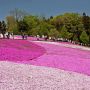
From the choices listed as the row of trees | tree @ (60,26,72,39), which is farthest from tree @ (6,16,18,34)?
tree @ (60,26,72,39)

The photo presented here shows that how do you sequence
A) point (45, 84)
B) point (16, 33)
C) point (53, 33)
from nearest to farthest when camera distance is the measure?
point (45, 84)
point (53, 33)
point (16, 33)

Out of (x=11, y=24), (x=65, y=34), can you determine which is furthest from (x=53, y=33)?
(x=11, y=24)

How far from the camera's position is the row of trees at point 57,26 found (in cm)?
9656

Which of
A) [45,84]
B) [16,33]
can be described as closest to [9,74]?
[45,84]

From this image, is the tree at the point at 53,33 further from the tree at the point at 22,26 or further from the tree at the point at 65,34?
the tree at the point at 22,26

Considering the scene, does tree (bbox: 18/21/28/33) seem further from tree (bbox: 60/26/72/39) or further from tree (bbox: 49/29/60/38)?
tree (bbox: 60/26/72/39)

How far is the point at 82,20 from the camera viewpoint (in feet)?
363

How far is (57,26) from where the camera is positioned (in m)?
115

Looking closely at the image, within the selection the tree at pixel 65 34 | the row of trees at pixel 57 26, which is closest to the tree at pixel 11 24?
the row of trees at pixel 57 26

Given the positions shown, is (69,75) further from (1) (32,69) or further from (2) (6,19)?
(2) (6,19)

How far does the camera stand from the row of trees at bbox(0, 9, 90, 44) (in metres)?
96.6

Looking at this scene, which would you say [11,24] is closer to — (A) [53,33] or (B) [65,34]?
(A) [53,33]

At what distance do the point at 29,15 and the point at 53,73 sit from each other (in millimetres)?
97019

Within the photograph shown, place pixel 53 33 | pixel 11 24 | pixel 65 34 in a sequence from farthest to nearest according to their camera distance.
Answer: pixel 11 24 → pixel 65 34 → pixel 53 33
